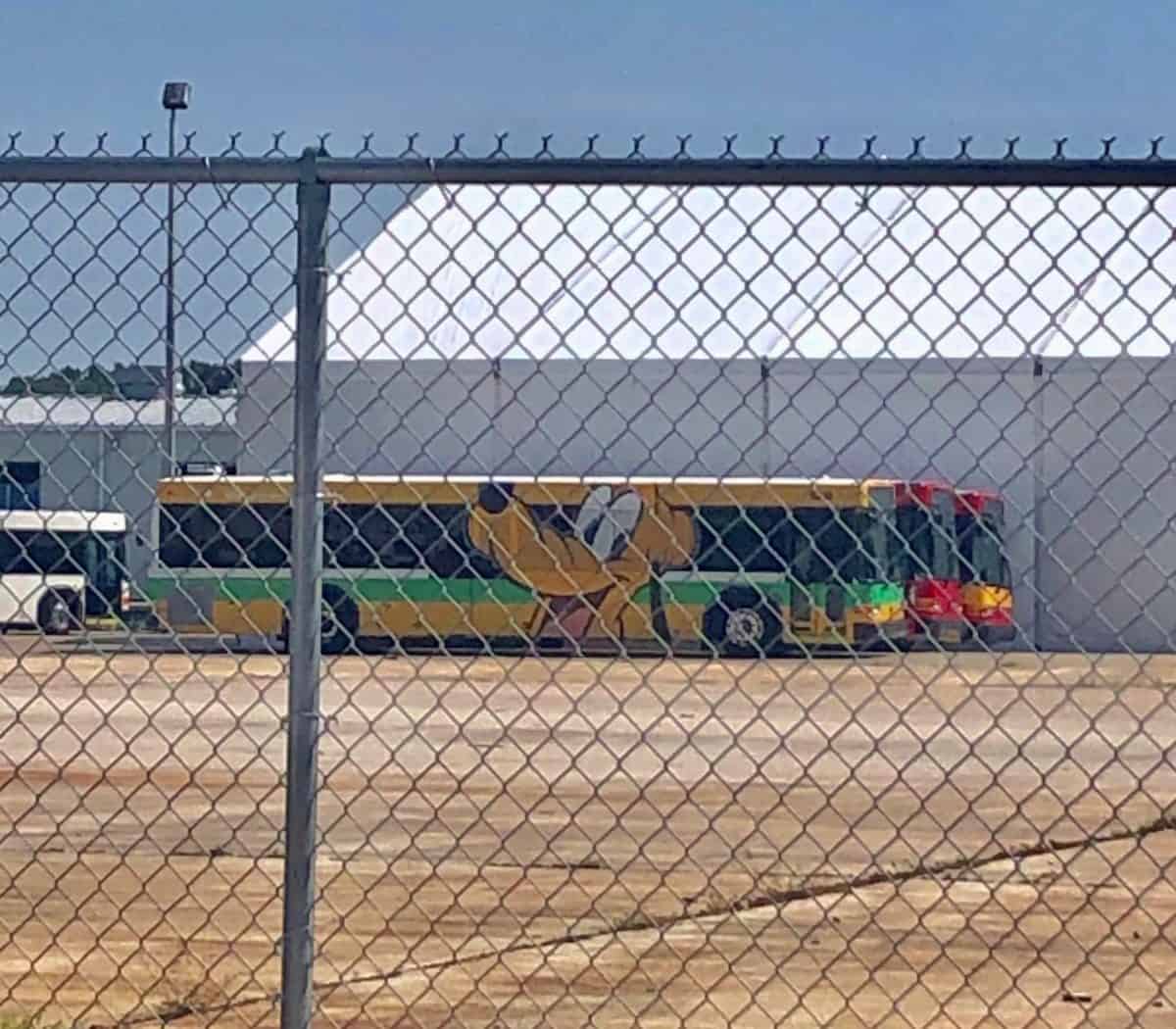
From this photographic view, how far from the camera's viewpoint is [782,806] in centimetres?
1260

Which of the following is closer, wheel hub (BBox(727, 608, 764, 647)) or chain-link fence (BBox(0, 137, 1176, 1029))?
chain-link fence (BBox(0, 137, 1176, 1029))

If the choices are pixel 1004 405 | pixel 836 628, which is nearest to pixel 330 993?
pixel 836 628

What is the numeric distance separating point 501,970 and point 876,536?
41.7ft

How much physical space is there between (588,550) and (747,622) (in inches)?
→ 61.8

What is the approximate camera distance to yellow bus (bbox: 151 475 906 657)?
14.0 meters

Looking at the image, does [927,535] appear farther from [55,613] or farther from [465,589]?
[55,613]

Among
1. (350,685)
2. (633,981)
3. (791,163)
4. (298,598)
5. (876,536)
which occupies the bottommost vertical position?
(350,685)

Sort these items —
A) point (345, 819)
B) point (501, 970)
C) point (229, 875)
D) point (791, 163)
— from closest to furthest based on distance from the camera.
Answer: point (791, 163) → point (501, 970) → point (229, 875) → point (345, 819)

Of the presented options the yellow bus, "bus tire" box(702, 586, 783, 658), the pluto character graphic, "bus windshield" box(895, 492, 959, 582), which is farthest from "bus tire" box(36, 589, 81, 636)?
"bus windshield" box(895, 492, 959, 582)

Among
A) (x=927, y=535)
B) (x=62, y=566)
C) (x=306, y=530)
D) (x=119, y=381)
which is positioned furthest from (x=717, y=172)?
(x=927, y=535)

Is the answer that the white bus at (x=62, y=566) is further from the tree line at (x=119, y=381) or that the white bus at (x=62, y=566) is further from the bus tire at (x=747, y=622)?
the bus tire at (x=747, y=622)

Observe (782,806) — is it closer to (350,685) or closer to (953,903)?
(953,903)

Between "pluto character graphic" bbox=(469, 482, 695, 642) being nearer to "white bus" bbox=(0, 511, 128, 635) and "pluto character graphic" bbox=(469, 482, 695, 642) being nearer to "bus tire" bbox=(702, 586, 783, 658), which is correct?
"bus tire" bbox=(702, 586, 783, 658)

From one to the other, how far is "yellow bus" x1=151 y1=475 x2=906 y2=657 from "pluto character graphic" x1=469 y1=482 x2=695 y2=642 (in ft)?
0.11
